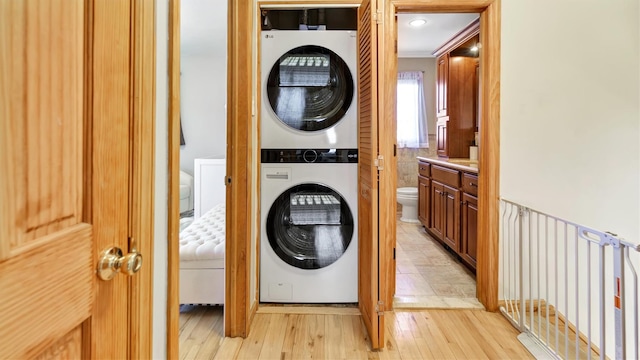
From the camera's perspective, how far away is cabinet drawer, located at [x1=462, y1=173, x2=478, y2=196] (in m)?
2.84

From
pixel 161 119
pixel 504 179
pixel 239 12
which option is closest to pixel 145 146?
Answer: pixel 161 119

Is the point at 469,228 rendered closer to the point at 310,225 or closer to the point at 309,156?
the point at 310,225

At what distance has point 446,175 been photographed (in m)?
3.56

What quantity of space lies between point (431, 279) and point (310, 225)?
49.1 inches

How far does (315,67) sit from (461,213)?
1821 mm

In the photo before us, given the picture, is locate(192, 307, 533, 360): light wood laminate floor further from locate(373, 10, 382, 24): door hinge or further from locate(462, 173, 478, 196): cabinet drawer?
locate(373, 10, 382, 24): door hinge

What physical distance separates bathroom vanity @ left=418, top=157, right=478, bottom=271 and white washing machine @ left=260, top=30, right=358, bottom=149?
123cm

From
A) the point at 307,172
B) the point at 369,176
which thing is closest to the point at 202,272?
the point at 307,172

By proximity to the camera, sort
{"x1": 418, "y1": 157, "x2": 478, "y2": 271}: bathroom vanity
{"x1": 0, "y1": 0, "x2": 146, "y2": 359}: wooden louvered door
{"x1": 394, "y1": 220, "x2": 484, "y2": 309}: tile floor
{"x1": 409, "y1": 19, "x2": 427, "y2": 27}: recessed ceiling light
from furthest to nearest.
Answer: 1. {"x1": 409, "y1": 19, "x2": 427, "y2": 27}: recessed ceiling light
2. {"x1": 418, "y1": 157, "x2": 478, "y2": 271}: bathroom vanity
3. {"x1": 394, "y1": 220, "x2": 484, "y2": 309}: tile floor
4. {"x1": 0, "y1": 0, "x2": 146, "y2": 359}: wooden louvered door

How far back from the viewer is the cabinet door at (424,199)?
4215mm

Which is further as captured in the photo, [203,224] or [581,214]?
[203,224]

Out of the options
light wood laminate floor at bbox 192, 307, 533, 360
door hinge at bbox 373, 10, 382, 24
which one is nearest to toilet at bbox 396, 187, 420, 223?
light wood laminate floor at bbox 192, 307, 533, 360

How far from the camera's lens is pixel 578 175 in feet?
7.95

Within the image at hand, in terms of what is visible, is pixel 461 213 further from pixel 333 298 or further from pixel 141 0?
pixel 141 0
